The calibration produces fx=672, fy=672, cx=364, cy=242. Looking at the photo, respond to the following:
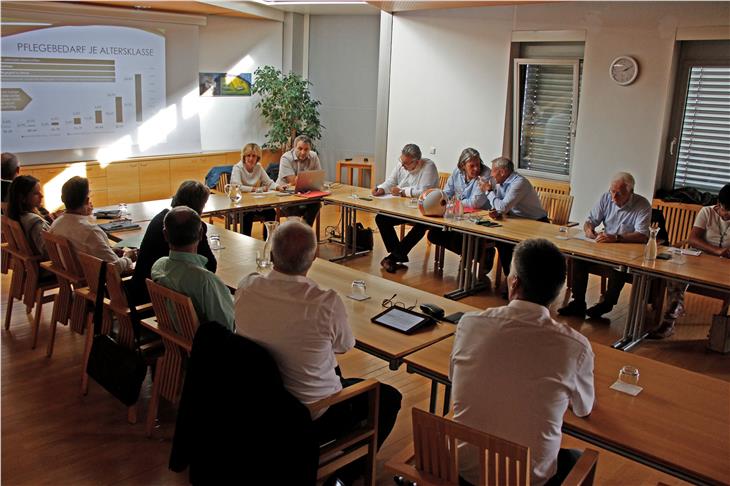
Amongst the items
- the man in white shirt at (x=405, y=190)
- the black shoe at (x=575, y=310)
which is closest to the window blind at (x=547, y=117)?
the man in white shirt at (x=405, y=190)

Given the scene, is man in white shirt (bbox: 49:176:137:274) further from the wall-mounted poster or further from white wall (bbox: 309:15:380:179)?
white wall (bbox: 309:15:380:179)

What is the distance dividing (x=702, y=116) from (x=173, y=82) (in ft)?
22.8

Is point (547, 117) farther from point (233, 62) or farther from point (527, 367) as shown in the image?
point (527, 367)

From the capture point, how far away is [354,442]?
283cm

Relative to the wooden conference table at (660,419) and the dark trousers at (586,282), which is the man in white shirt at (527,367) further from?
the dark trousers at (586,282)

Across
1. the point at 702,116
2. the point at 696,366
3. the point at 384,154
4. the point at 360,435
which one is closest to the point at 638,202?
the point at 696,366

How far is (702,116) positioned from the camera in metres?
6.97

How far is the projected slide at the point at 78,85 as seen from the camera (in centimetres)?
827

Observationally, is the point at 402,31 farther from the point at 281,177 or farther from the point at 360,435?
the point at 360,435

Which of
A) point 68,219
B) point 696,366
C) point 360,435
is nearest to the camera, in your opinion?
point 360,435

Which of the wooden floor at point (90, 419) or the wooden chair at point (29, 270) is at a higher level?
the wooden chair at point (29, 270)

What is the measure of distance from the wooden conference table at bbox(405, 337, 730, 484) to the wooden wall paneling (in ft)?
23.8

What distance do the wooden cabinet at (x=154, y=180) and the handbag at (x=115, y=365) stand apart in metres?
5.96

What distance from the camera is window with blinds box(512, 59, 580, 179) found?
788cm
